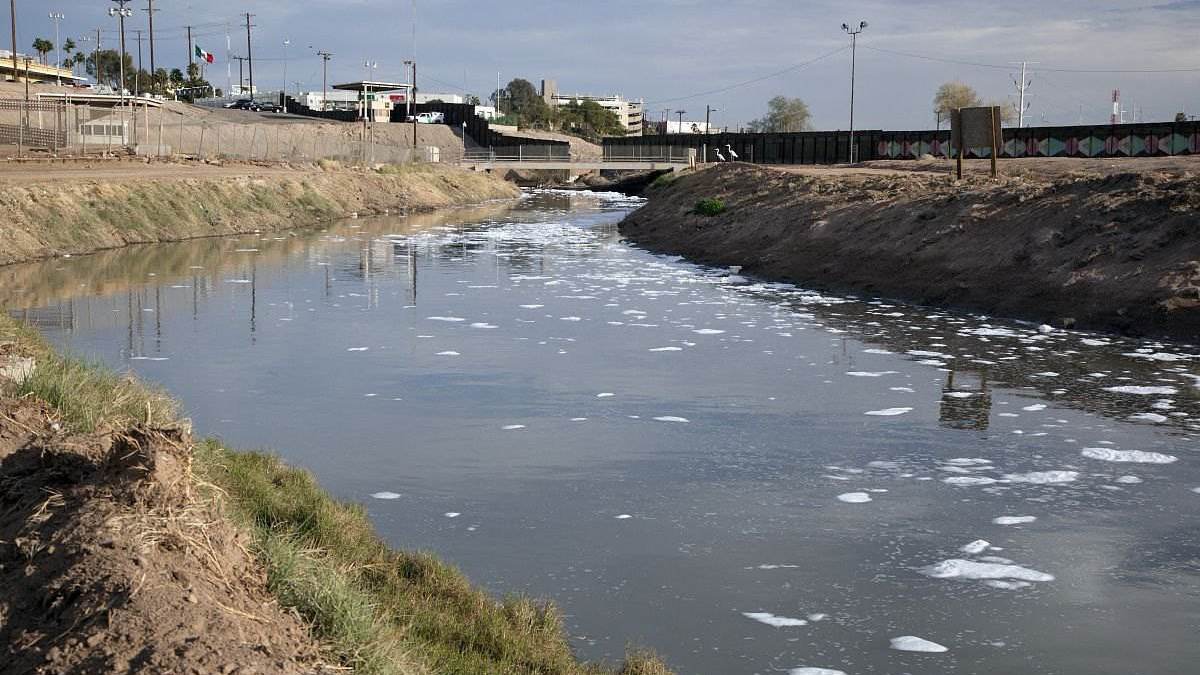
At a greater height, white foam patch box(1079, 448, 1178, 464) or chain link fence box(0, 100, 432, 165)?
chain link fence box(0, 100, 432, 165)

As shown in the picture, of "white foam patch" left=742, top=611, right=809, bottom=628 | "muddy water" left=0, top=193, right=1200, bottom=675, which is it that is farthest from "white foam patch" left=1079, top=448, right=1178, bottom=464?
"white foam patch" left=742, top=611, right=809, bottom=628

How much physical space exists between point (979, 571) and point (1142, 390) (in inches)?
288

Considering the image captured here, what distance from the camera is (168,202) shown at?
39.6 m

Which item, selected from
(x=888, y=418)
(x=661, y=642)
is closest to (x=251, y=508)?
(x=661, y=642)

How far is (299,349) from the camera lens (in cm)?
1716

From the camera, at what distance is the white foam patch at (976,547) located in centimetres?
878

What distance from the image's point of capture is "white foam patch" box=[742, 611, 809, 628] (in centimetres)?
742

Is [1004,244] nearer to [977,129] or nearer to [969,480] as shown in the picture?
[977,129]

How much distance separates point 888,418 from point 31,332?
1016cm

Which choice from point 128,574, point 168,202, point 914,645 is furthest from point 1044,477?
point 168,202

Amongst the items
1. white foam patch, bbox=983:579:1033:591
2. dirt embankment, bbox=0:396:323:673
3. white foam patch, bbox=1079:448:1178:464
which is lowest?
white foam patch, bbox=983:579:1033:591

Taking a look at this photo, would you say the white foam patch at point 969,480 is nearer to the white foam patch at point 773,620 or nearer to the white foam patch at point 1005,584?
the white foam patch at point 1005,584

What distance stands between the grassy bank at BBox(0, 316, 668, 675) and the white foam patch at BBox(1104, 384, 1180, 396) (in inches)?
372

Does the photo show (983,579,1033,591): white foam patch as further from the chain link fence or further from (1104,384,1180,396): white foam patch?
the chain link fence
